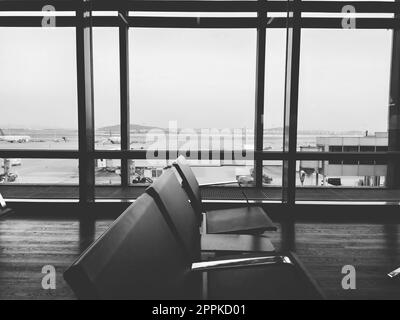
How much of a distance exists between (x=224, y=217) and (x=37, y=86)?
3498 millimetres

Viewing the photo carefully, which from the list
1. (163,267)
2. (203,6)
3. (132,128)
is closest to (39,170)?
(132,128)

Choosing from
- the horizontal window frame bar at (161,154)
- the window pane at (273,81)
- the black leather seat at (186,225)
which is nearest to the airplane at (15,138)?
the horizontal window frame bar at (161,154)

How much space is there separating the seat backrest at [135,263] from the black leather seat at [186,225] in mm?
71

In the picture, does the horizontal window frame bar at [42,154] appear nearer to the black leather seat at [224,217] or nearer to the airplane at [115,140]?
the airplane at [115,140]

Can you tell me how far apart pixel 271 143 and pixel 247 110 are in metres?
0.65

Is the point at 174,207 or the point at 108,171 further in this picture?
the point at 108,171

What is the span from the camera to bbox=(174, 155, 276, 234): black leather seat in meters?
2.06

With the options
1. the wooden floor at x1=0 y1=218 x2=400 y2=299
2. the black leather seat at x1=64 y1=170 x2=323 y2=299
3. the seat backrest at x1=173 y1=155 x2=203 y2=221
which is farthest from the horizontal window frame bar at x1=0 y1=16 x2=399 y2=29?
the black leather seat at x1=64 y1=170 x2=323 y2=299

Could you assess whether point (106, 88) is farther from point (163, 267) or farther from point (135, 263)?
point (135, 263)

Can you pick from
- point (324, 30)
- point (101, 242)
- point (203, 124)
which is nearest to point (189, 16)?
point (203, 124)

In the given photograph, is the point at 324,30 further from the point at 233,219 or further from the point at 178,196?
the point at 178,196

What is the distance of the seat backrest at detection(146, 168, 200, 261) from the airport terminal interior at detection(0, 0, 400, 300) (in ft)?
3.02

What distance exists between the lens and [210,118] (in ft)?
15.1

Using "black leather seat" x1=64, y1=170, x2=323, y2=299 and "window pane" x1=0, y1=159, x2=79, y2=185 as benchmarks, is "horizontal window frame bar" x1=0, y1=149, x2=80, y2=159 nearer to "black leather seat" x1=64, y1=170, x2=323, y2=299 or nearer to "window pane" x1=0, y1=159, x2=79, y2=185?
"window pane" x1=0, y1=159, x2=79, y2=185
